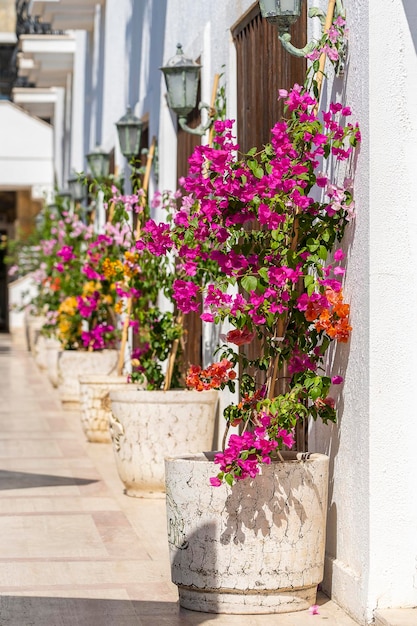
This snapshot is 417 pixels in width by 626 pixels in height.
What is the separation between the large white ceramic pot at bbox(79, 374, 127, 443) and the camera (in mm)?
10031

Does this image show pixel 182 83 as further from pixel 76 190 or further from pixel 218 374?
pixel 76 190

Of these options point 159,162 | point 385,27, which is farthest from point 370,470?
point 159,162

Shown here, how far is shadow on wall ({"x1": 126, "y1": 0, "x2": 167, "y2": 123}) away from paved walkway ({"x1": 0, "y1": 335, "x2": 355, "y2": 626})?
2.99 m

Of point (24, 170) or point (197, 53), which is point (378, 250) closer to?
point (197, 53)

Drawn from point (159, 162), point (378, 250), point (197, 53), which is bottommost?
point (378, 250)

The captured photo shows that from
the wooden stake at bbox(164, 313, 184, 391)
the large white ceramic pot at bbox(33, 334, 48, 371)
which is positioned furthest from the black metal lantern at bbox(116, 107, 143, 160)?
the large white ceramic pot at bbox(33, 334, 48, 371)

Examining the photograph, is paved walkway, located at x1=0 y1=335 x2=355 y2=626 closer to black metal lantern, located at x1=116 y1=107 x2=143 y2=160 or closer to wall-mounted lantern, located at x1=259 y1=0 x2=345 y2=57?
wall-mounted lantern, located at x1=259 y1=0 x2=345 y2=57

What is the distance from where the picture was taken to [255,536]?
5121mm

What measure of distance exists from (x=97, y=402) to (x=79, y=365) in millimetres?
2489

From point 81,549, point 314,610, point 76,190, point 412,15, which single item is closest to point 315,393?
point 314,610

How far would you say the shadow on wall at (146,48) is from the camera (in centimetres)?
1090

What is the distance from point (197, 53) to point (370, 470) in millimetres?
4769

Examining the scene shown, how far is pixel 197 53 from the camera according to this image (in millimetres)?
9055

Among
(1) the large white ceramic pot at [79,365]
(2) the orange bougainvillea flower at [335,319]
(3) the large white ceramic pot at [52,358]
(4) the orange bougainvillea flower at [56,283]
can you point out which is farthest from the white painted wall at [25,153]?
(2) the orange bougainvillea flower at [335,319]
